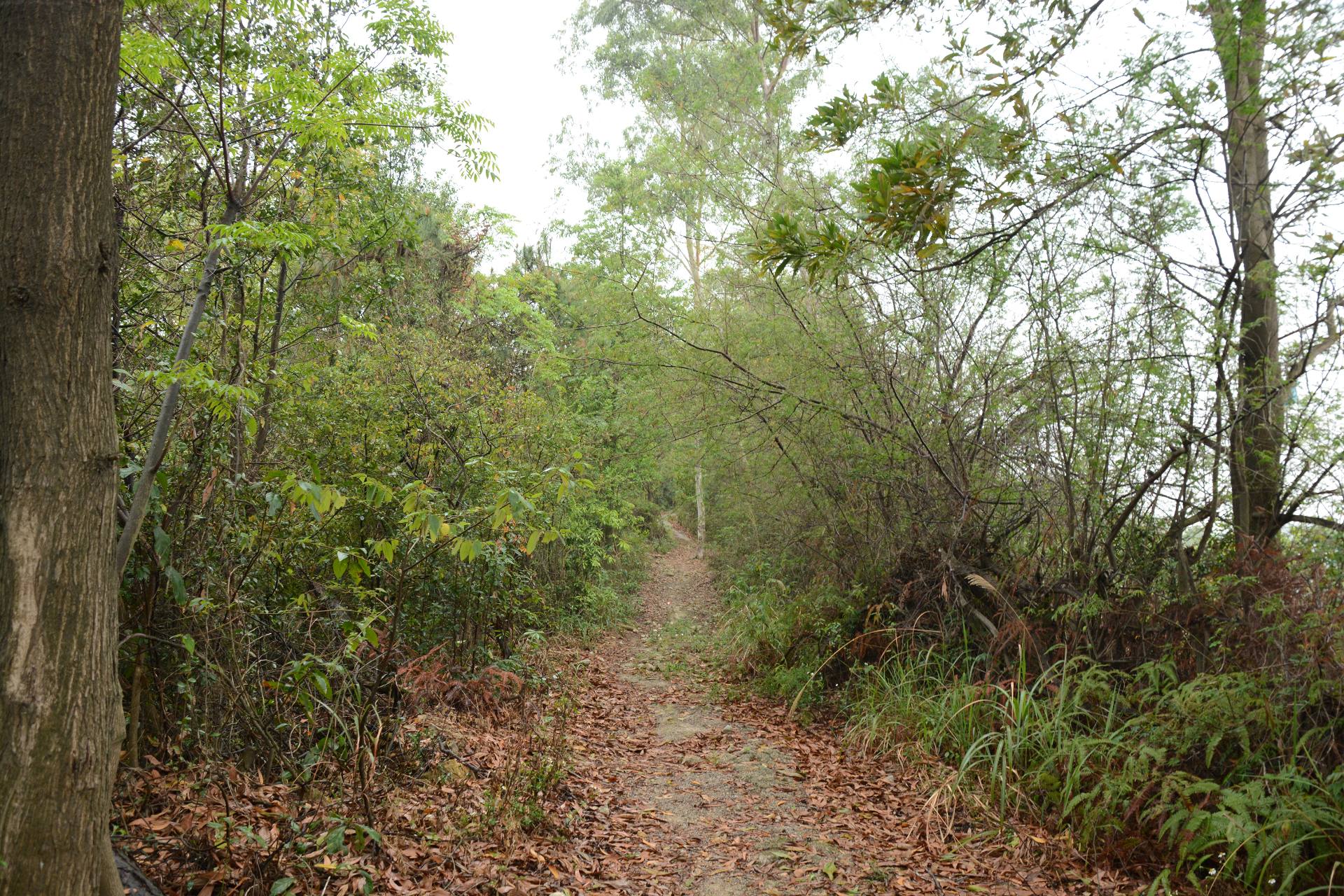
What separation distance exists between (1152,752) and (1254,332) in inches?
108

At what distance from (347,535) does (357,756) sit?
226 cm

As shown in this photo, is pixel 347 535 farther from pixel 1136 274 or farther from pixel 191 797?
pixel 1136 274

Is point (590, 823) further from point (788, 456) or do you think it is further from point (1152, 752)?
point (788, 456)

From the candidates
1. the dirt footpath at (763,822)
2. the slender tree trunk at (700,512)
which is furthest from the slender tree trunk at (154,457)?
the slender tree trunk at (700,512)

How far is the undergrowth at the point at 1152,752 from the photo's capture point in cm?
382

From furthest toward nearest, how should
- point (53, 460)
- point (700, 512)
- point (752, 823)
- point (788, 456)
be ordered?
point (700, 512) < point (788, 456) < point (752, 823) < point (53, 460)

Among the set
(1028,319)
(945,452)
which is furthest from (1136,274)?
(945,452)

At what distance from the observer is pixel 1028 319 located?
6.32 metres

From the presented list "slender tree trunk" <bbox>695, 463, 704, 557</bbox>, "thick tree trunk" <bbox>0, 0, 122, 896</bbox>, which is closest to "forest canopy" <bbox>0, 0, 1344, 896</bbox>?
"thick tree trunk" <bbox>0, 0, 122, 896</bbox>

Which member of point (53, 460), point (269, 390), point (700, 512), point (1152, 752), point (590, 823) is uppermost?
point (269, 390)

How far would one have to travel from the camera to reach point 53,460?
228 cm

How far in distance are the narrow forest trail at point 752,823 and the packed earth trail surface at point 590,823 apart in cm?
1

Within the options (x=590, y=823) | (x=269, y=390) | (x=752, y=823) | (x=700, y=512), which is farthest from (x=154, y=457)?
(x=700, y=512)

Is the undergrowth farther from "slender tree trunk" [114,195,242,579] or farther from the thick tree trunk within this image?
"slender tree trunk" [114,195,242,579]
